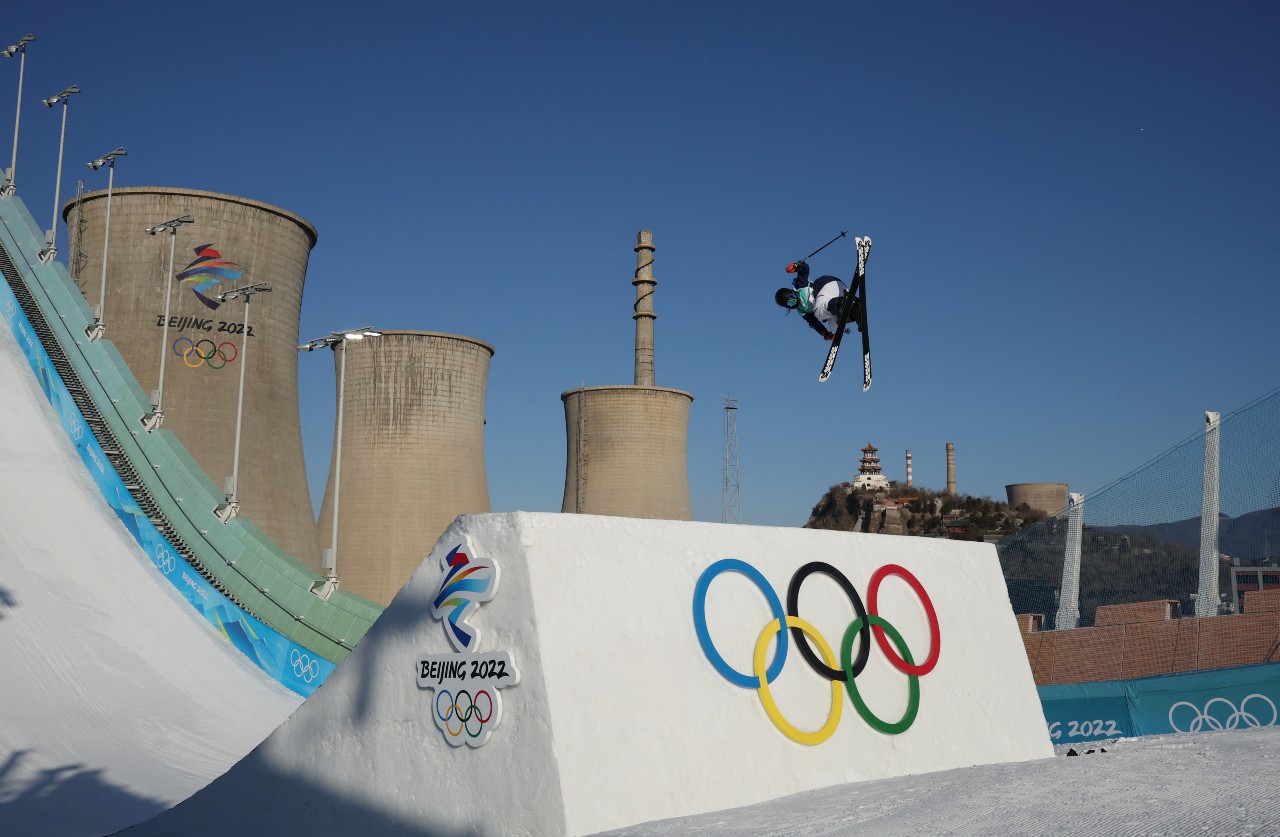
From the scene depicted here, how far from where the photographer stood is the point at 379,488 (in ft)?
93.5

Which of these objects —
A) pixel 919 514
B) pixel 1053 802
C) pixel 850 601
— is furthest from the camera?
pixel 919 514

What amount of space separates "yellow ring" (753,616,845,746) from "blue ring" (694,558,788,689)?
0.17 feet

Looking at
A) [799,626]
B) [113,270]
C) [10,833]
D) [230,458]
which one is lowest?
[10,833]

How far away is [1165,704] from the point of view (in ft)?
29.4

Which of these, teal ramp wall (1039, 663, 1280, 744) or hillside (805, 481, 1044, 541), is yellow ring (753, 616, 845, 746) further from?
hillside (805, 481, 1044, 541)

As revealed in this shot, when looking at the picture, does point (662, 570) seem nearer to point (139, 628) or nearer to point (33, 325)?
point (139, 628)

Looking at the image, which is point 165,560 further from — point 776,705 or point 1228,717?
point 1228,717

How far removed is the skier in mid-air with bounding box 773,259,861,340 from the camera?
12492 millimetres

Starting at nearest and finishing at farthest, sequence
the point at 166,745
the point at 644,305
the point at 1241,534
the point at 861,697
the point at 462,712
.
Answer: the point at 462,712
the point at 861,697
the point at 1241,534
the point at 166,745
the point at 644,305

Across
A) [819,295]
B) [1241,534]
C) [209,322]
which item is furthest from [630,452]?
[1241,534]

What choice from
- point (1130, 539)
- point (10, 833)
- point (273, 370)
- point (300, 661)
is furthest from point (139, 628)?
point (273, 370)

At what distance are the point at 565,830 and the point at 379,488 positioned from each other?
2490 cm

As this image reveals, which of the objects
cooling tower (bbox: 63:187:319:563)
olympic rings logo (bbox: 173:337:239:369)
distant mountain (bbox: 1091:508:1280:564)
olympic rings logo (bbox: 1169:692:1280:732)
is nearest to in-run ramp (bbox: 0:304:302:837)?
cooling tower (bbox: 63:187:319:563)

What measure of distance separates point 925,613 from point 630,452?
30.5 metres
